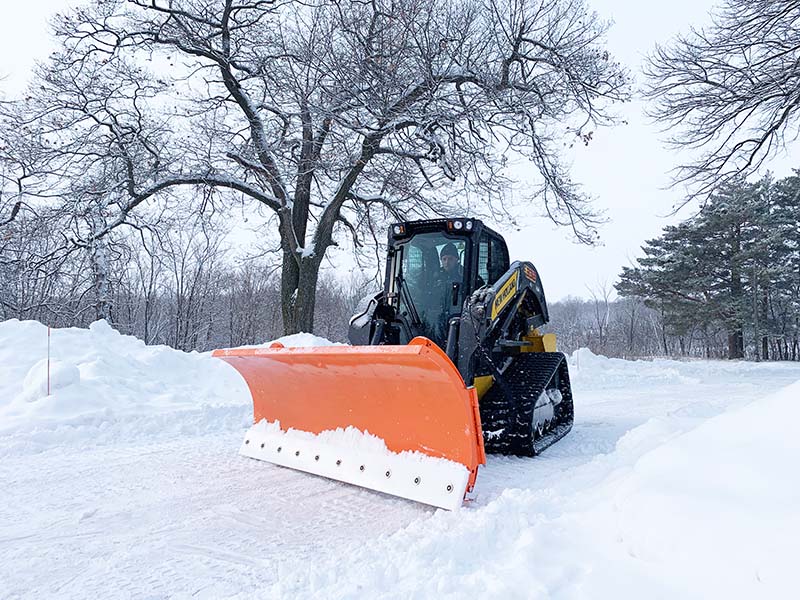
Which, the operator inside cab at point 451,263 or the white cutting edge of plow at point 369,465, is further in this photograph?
the operator inside cab at point 451,263

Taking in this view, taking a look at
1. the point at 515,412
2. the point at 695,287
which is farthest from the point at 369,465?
the point at 695,287

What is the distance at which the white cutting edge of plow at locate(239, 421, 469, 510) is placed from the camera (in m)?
3.54

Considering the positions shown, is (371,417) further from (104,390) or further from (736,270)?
(736,270)

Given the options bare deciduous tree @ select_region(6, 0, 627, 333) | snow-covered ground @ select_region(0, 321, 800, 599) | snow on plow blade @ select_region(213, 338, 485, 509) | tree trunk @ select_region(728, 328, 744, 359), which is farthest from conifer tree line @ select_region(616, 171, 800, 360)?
snow on plow blade @ select_region(213, 338, 485, 509)

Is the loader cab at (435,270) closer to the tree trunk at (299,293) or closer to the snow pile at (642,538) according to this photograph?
the snow pile at (642,538)

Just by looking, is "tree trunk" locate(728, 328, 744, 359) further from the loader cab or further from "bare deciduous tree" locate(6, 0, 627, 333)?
the loader cab

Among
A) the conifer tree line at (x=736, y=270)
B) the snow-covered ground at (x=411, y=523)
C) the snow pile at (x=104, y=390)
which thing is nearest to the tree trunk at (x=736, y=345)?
the conifer tree line at (x=736, y=270)

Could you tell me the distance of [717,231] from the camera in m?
30.3

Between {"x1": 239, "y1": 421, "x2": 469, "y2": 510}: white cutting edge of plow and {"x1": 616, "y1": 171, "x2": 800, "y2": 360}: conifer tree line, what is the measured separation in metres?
28.6

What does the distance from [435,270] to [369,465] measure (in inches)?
88.4

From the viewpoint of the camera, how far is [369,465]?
13.3 ft

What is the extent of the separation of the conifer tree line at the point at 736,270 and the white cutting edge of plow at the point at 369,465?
93.8ft

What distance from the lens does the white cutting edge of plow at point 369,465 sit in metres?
3.54

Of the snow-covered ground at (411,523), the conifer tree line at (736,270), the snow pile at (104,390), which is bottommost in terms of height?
the snow-covered ground at (411,523)
